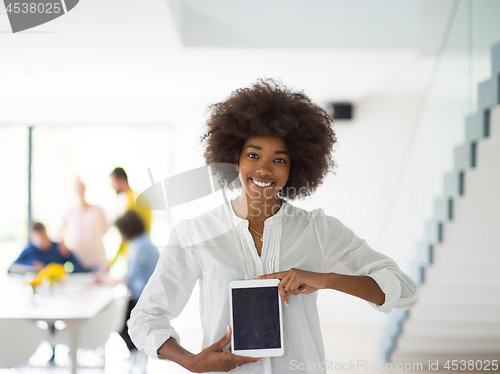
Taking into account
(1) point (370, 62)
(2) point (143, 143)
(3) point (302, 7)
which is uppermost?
(3) point (302, 7)

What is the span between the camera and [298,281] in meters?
0.92

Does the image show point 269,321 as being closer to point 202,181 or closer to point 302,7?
point 202,181

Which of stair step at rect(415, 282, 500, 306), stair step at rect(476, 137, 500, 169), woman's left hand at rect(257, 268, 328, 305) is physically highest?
stair step at rect(476, 137, 500, 169)

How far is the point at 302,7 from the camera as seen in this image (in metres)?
2.48

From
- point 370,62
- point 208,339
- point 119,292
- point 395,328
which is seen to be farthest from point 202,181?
point 395,328

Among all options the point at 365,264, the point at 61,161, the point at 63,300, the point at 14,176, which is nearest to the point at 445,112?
the point at 365,264

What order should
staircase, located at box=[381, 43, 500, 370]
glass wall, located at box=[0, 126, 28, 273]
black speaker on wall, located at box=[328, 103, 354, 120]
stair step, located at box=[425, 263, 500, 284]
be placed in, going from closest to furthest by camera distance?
1. staircase, located at box=[381, 43, 500, 370]
2. stair step, located at box=[425, 263, 500, 284]
3. glass wall, located at box=[0, 126, 28, 273]
4. black speaker on wall, located at box=[328, 103, 354, 120]

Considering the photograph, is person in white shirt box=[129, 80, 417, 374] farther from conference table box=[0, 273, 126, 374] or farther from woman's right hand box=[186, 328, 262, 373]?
conference table box=[0, 273, 126, 374]

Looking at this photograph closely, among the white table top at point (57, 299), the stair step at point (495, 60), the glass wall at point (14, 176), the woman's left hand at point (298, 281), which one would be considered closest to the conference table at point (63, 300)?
the white table top at point (57, 299)

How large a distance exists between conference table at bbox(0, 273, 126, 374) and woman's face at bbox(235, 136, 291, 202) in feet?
5.02

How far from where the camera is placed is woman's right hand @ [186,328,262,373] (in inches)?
37.5

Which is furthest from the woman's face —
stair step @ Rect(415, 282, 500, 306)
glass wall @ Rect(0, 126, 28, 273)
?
glass wall @ Rect(0, 126, 28, 273)

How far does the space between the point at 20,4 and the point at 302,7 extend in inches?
61.2

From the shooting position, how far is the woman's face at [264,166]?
3.23 ft
